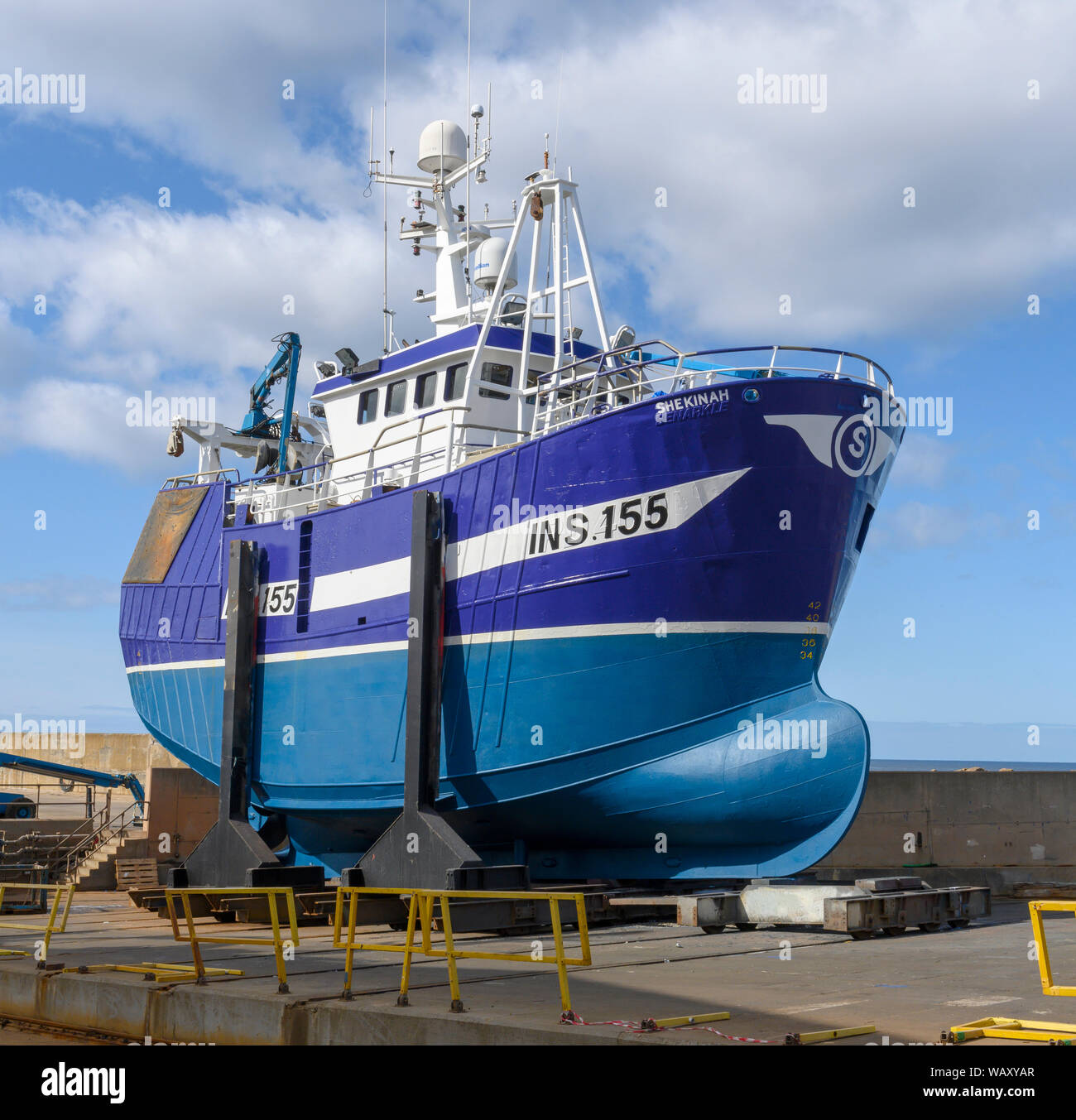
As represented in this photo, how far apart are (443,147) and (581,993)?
15291mm

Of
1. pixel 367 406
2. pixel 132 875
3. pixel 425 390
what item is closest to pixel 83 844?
pixel 132 875

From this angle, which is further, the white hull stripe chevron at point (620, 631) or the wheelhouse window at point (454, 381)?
the wheelhouse window at point (454, 381)

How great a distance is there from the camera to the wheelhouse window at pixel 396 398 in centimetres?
1753

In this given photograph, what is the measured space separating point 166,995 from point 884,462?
10072 millimetres

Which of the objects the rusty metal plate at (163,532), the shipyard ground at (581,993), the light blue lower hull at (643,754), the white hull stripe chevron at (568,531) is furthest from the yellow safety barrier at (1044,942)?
the rusty metal plate at (163,532)

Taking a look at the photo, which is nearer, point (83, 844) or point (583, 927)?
point (583, 927)

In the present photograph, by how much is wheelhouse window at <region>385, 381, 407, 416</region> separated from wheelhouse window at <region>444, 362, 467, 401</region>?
0.98 meters

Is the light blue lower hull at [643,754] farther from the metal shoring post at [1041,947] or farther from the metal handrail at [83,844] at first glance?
the metal handrail at [83,844]

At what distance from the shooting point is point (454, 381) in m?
16.7

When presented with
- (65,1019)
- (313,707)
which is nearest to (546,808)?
(313,707)

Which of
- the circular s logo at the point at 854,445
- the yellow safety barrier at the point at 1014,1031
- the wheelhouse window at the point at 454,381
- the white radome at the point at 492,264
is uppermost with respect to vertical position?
the white radome at the point at 492,264

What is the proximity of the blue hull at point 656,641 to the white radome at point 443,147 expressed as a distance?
25.4 ft

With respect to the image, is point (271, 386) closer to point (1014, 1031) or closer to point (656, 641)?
point (656, 641)

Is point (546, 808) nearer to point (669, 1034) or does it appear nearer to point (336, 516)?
point (336, 516)
